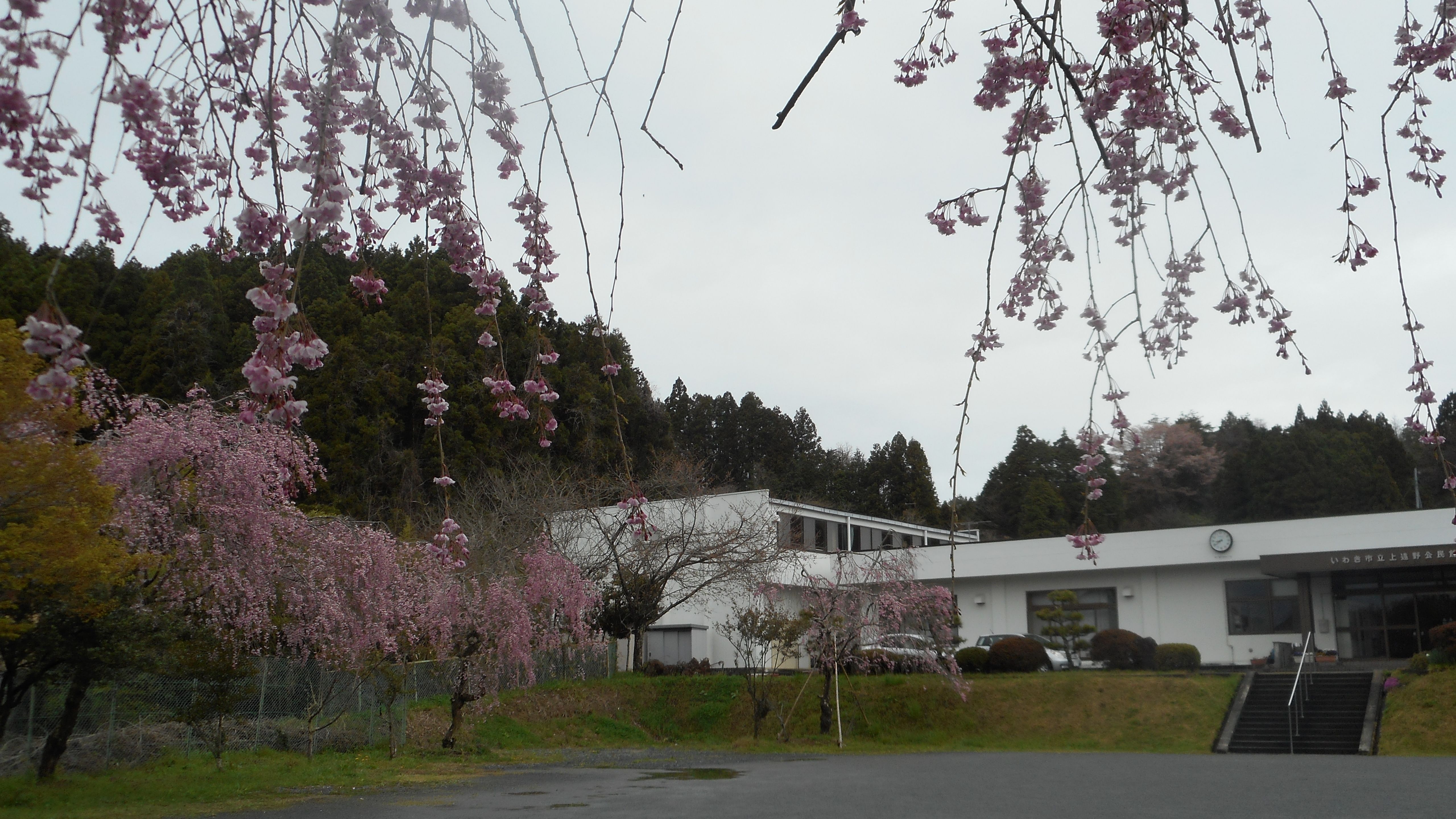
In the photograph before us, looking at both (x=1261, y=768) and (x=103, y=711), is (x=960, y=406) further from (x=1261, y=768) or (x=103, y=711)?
(x=103, y=711)

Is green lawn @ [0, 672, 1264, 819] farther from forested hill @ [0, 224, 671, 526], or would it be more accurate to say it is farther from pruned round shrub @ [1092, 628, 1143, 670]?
forested hill @ [0, 224, 671, 526]

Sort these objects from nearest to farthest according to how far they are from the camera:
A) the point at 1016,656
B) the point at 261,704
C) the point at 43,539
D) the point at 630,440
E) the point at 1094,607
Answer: the point at 43,539 → the point at 261,704 → the point at 1016,656 → the point at 1094,607 → the point at 630,440

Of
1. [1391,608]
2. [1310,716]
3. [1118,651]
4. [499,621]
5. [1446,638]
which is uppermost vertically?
[1391,608]

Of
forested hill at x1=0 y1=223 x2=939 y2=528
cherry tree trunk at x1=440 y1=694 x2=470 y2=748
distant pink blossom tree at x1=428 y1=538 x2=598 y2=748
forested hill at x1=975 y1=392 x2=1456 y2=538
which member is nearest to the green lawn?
cherry tree trunk at x1=440 y1=694 x2=470 y2=748

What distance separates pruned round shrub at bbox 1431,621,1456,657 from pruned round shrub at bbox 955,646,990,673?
10.0 m

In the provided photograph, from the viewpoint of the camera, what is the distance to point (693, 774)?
644 inches

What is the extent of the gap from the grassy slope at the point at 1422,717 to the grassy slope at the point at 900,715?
123 inches

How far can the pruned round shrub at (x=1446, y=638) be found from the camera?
22.6 metres

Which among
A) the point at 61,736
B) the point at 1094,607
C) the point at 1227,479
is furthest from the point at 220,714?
the point at 1227,479

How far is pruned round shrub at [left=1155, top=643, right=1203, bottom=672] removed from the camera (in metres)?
27.1

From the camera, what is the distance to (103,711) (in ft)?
53.1

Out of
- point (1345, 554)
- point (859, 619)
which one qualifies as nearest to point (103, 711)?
point (859, 619)

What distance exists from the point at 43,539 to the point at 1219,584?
28.9 m

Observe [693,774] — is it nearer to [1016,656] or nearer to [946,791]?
[946,791]
